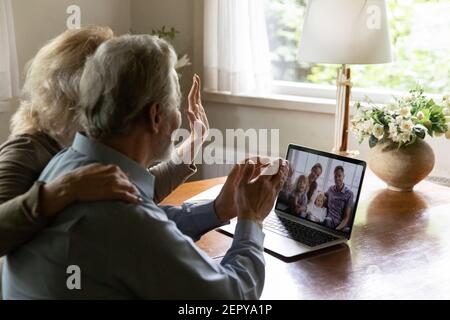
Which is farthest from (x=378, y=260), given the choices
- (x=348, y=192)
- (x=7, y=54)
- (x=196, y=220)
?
(x=7, y=54)

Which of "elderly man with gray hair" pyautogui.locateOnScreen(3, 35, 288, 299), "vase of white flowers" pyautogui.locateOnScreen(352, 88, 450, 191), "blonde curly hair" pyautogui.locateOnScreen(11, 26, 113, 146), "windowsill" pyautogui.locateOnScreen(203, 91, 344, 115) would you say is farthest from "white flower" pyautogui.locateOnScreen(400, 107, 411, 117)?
"blonde curly hair" pyautogui.locateOnScreen(11, 26, 113, 146)

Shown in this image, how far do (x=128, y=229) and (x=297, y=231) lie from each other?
691mm

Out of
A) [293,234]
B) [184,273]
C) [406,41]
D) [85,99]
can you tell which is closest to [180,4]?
[406,41]

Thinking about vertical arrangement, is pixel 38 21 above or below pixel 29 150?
above

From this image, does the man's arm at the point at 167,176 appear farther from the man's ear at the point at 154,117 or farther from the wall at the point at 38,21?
the wall at the point at 38,21

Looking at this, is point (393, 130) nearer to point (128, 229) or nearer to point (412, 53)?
point (412, 53)

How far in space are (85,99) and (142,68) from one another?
13 centimetres

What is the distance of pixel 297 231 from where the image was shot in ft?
5.12

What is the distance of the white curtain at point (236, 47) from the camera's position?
2.79m

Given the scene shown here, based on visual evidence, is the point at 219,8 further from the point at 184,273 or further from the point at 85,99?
the point at 184,273

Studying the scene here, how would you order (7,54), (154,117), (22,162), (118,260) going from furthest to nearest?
(7,54) → (22,162) → (154,117) → (118,260)

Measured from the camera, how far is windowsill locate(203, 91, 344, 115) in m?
2.65

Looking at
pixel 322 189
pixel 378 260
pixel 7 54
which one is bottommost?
pixel 378 260

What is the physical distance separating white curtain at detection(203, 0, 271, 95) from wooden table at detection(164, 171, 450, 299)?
1121 mm
